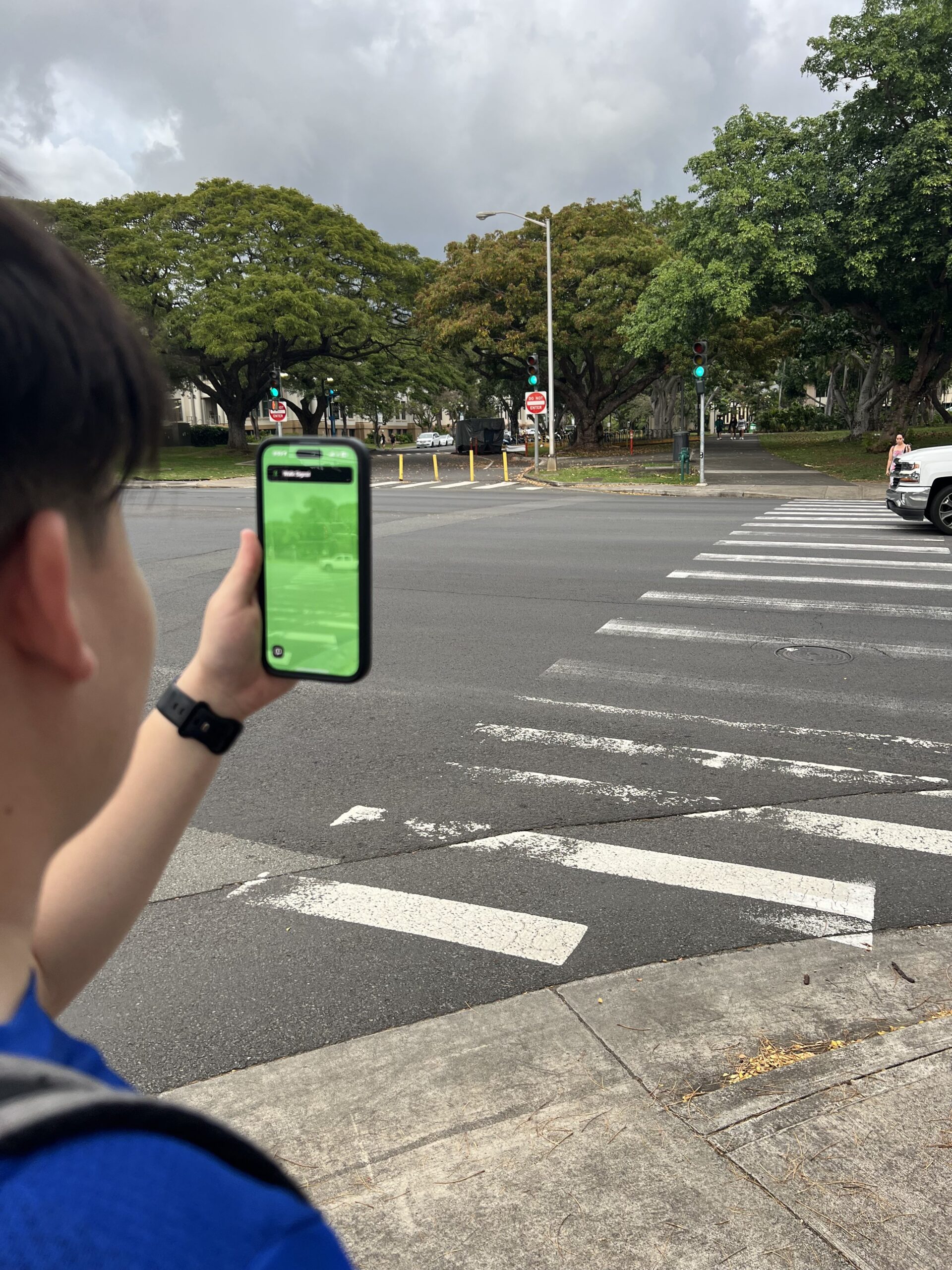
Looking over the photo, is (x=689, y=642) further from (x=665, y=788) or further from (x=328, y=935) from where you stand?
(x=328, y=935)

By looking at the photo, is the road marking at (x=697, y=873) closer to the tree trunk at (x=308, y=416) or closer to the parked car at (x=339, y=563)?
the parked car at (x=339, y=563)

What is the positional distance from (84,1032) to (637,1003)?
1797 mm

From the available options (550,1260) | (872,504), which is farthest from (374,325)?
(550,1260)

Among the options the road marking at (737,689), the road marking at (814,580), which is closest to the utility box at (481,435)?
the road marking at (814,580)

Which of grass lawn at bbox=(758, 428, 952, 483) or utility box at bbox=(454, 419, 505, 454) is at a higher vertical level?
utility box at bbox=(454, 419, 505, 454)

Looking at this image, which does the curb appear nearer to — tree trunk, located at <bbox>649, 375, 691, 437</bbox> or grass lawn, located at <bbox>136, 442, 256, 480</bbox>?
grass lawn, located at <bbox>136, 442, 256, 480</bbox>

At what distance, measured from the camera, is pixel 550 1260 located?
217cm

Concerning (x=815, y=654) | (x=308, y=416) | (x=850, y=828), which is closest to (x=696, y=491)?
(x=815, y=654)

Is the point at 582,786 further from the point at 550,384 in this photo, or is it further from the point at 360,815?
the point at 550,384

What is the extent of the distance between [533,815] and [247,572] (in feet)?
12.1

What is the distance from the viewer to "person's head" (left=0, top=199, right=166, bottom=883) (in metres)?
0.63

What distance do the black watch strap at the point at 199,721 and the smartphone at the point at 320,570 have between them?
12 cm

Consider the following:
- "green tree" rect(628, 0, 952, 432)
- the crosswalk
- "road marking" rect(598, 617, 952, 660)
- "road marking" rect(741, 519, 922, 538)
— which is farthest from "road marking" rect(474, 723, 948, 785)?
"green tree" rect(628, 0, 952, 432)

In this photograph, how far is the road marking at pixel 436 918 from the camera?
3588mm
